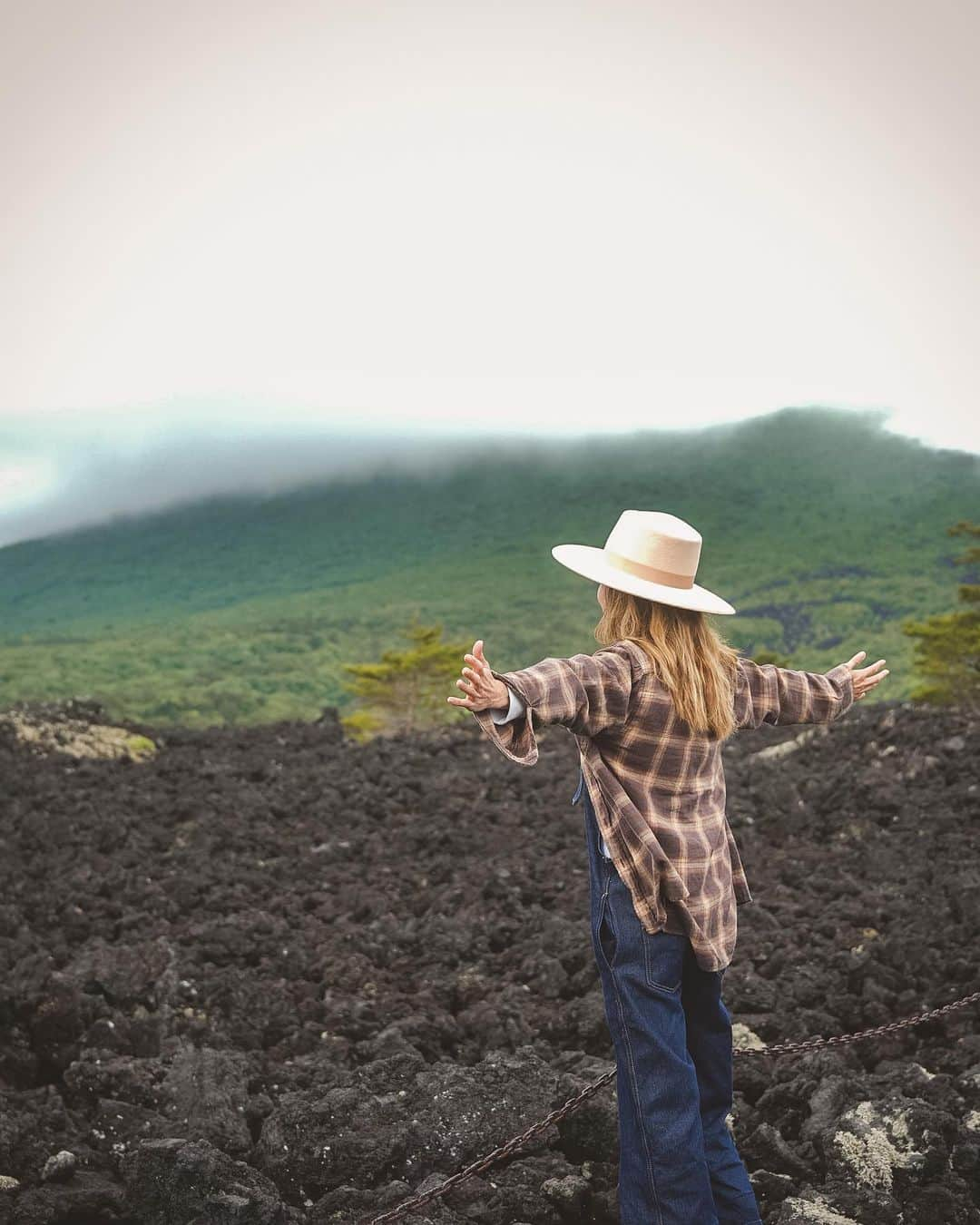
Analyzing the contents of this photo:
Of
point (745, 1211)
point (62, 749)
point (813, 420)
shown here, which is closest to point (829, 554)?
point (813, 420)

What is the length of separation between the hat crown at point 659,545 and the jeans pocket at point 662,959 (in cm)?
94

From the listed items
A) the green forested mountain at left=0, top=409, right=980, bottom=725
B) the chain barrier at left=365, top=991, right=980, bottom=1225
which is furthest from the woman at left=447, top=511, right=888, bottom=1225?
the green forested mountain at left=0, top=409, right=980, bottom=725

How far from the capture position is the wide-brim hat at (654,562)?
3.11 meters

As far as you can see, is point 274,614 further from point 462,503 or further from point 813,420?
point 813,420

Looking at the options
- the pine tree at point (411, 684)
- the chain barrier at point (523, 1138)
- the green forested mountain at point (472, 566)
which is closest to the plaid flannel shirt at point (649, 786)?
the chain barrier at point (523, 1138)

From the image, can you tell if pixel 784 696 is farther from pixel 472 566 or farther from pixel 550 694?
pixel 472 566

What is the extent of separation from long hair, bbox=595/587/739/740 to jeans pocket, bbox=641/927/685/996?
0.54 meters

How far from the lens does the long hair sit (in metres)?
3.02

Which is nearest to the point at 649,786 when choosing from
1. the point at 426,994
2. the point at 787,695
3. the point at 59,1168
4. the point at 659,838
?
the point at 659,838

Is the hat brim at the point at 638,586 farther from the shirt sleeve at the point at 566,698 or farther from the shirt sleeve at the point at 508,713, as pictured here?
the shirt sleeve at the point at 508,713

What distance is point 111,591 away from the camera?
34.6 meters

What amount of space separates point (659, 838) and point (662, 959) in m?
0.31

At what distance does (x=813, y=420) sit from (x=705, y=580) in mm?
15025

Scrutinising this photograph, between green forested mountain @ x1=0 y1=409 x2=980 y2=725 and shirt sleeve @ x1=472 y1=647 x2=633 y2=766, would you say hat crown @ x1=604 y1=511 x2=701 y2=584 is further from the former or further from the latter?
green forested mountain @ x1=0 y1=409 x2=980 y2=725
